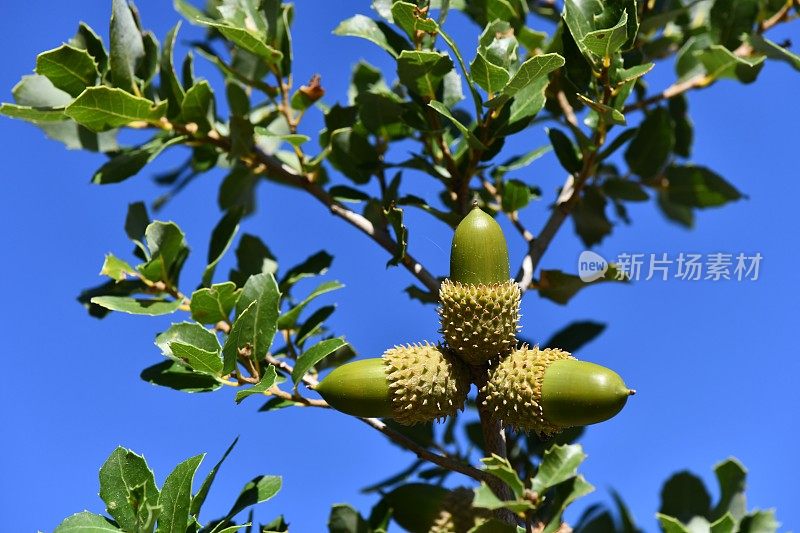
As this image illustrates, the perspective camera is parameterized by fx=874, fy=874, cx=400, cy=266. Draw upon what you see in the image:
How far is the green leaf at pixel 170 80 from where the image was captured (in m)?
2.28

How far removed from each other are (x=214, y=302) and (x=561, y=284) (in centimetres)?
92

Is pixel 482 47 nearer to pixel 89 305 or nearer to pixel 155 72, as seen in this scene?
pixel 155 72

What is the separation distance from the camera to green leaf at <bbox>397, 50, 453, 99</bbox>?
206 cm

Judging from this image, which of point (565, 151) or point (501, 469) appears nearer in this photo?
point (501, 469)

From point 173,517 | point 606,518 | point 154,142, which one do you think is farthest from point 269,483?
point 154,142

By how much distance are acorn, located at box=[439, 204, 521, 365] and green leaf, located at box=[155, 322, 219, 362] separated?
54cm

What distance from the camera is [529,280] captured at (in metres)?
2.24

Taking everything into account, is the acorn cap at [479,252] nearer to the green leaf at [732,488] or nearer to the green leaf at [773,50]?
Result: the green leaf at [732,488]

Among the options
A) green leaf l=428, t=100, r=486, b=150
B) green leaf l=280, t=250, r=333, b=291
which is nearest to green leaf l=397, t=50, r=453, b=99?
green leaf l=428, t=100, r=486, b=150

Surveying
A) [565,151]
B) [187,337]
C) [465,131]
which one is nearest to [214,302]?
[187,337]

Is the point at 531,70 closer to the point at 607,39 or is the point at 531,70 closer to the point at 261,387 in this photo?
the point at 607,39

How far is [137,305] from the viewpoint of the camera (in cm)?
220

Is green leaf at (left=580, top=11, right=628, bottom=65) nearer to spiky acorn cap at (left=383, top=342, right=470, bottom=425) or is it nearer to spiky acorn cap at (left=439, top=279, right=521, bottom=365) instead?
spiky acorn cap at (left=439, top=279, right=521, bottom=365)

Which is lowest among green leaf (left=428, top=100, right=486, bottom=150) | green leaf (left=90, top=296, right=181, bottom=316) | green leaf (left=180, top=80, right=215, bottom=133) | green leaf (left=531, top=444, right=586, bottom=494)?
green leaf (left=531, top=444, right=586, bottom=494)
